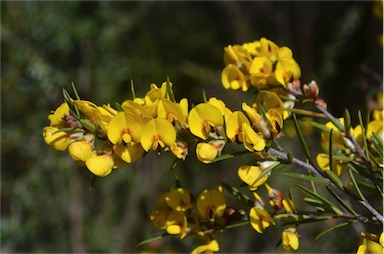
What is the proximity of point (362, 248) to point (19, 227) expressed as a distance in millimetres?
1302

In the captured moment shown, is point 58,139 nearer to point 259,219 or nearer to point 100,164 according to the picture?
point 100,164

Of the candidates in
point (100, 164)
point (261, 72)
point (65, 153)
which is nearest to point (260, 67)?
point (261, 72)

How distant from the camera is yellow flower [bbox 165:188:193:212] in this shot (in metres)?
0.62

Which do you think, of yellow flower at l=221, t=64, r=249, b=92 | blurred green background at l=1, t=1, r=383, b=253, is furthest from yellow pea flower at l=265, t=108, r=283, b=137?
blurred green background at l=1, t=1, r=383, b=253

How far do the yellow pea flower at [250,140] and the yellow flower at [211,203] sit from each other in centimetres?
11

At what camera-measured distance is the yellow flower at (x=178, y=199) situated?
24.3 inches

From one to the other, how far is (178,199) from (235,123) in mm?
134

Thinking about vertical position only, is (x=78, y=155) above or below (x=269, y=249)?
above

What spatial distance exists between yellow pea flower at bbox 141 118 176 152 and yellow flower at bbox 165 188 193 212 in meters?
0.11

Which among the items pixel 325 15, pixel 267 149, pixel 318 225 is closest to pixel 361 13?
pixel 325 15

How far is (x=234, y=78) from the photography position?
66 centimetres

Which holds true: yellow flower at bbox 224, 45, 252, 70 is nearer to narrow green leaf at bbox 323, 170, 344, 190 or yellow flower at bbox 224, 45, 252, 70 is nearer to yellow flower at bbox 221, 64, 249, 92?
yellow flower at bbox 221, 64, 249, 92

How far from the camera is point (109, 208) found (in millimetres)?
1766

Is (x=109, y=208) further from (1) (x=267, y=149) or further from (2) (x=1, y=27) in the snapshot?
(1) (x=267, y=149)
